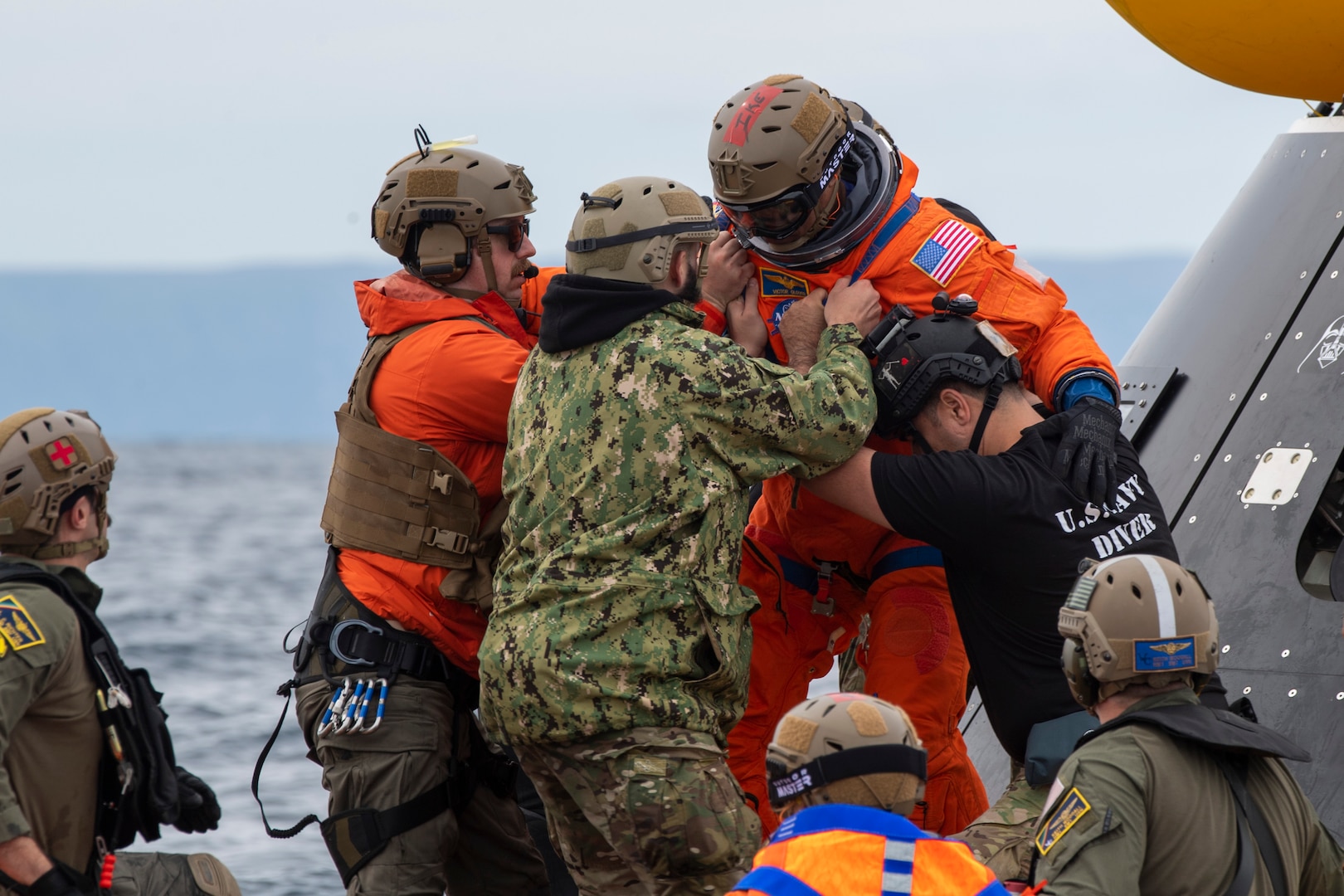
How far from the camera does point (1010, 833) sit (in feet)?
13.8

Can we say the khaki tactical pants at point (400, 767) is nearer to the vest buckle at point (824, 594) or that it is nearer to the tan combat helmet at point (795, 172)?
the vest buckle at point (824, 594)

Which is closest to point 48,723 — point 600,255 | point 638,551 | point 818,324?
point 638,551

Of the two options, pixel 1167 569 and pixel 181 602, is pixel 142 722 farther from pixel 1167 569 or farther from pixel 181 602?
pixel 181 602

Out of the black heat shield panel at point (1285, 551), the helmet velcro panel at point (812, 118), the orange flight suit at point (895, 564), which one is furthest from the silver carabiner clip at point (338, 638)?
the black heat shield panel at point (1285, 551)

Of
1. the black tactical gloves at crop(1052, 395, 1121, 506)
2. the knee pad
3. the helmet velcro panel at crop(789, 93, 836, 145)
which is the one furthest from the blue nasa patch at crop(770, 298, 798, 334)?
the knee pad

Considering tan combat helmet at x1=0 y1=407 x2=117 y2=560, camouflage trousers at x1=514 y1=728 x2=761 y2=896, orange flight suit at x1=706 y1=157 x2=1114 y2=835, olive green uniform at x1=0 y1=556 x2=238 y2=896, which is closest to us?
olive green uniform at x1=0 y1=556 x2=238 y2=896

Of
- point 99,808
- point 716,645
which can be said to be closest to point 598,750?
point 716,645

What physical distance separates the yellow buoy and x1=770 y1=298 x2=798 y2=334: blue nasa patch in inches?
79.6

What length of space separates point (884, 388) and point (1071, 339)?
623 mm

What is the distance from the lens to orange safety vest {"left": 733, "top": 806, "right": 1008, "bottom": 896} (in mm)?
2859

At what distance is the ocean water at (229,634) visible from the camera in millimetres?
12484

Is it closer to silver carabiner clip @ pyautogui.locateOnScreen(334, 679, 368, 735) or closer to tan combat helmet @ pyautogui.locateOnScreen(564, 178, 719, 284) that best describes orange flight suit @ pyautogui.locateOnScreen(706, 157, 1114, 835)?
tan combat helmet @ pyautogui.locateOnScreen(564, 178, 719, 284)

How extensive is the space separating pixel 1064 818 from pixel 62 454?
8.46 feet

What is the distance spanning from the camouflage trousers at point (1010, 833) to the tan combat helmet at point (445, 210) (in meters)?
2.13
